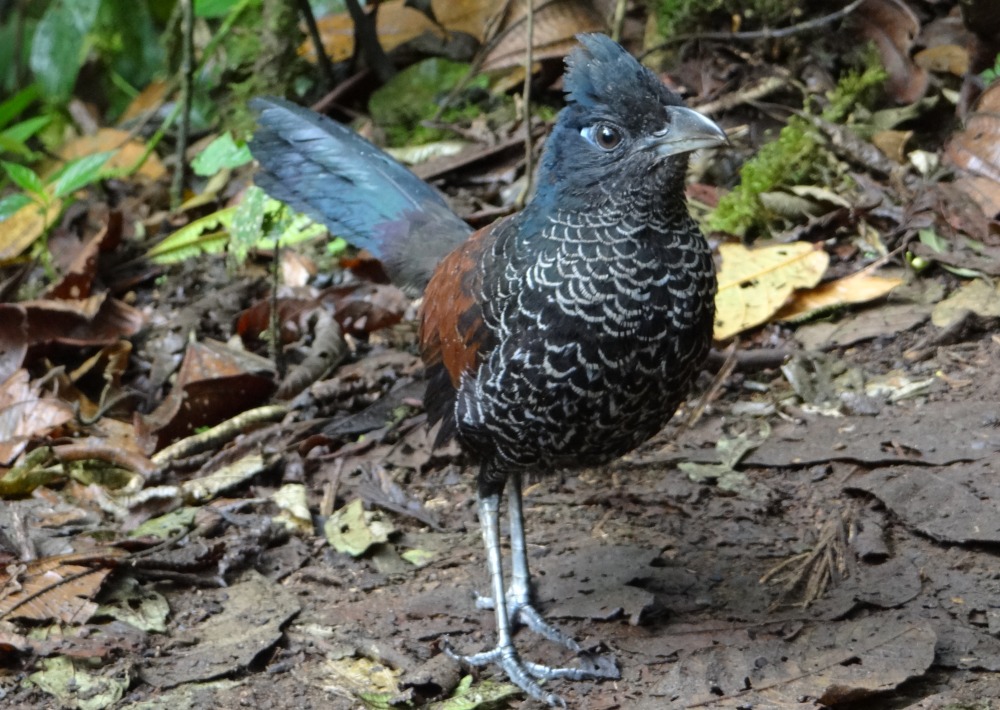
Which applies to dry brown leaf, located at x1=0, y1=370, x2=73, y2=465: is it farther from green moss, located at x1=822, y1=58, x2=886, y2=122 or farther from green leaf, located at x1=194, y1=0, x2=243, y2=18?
green moss, located at x1=822, y1=58, x2=886, y2=122

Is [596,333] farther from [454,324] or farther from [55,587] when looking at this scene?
[55,587]

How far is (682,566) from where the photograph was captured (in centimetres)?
399

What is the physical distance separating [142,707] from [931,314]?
3538 millimetres

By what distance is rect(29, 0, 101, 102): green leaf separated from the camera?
25.9 feet

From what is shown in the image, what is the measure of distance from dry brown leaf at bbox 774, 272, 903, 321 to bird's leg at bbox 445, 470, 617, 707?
5.63 feet

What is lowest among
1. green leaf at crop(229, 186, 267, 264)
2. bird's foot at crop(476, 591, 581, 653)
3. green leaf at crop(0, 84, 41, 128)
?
bird's foot at crop(476, 591, 581, 653)

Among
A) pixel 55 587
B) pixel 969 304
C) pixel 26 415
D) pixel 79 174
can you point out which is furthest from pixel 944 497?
pixel 79 174

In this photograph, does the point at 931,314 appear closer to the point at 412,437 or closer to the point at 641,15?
the point at 412,437

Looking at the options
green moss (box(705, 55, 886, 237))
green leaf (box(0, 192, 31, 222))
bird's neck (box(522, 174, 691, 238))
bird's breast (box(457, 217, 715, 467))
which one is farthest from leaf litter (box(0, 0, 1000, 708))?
bird's neck (box(522, 174, 691, 238))

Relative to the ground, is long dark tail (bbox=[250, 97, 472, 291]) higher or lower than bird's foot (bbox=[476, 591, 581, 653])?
higher

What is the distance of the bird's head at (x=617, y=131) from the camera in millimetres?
3235

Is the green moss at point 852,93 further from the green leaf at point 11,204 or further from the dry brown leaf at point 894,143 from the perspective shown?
the green leaf at point 11,204

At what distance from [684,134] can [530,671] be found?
1812mm

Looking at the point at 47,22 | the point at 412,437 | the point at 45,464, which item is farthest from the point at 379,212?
the point at 47,22
